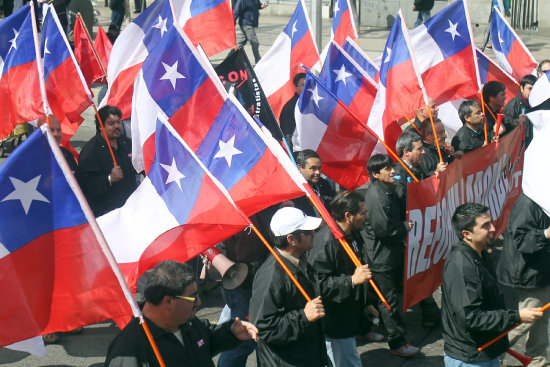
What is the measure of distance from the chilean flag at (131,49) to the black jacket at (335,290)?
4037 millimetres

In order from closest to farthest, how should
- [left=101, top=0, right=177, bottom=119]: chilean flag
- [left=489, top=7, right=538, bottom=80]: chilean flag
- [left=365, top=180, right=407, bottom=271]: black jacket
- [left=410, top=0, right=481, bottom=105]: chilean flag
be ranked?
[left=365, top=180, right=407, bottom=271]: black jacket
[left=410, top=0, right=481, bottom=105]: chilean flag
[left=101, top=0, right=177, bottom=119]: chilean flag
[left=489, top=7, right=538, bottom=80]: chilean flag

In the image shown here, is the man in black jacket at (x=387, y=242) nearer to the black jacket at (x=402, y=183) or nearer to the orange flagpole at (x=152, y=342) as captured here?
the black jacket at (x=402, y=183)

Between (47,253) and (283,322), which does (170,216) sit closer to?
(283,322)

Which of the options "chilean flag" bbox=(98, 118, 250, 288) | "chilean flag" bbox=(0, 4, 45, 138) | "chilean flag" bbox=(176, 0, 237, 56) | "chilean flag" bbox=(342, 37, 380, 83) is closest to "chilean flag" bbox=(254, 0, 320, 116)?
"chilean flag" bbox=(342, 37, 380, 83)

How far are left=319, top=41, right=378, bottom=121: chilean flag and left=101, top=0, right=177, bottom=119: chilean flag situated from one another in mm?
1828

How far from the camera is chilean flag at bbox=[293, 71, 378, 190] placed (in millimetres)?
7863

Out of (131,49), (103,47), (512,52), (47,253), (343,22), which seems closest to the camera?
(47,253)

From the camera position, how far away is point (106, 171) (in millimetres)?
7664

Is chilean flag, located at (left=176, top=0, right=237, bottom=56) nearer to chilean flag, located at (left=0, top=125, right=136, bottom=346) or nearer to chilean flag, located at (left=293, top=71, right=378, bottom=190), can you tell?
chilean flag, located at (left=293, top=71, right=378, bottom=190)

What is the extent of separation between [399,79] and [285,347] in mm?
3826

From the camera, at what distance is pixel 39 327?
4223mm

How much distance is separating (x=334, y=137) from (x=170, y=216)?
2766mm

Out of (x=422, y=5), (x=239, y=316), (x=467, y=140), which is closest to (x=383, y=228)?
(x=239, y=316)

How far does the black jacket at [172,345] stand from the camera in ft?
12.6
